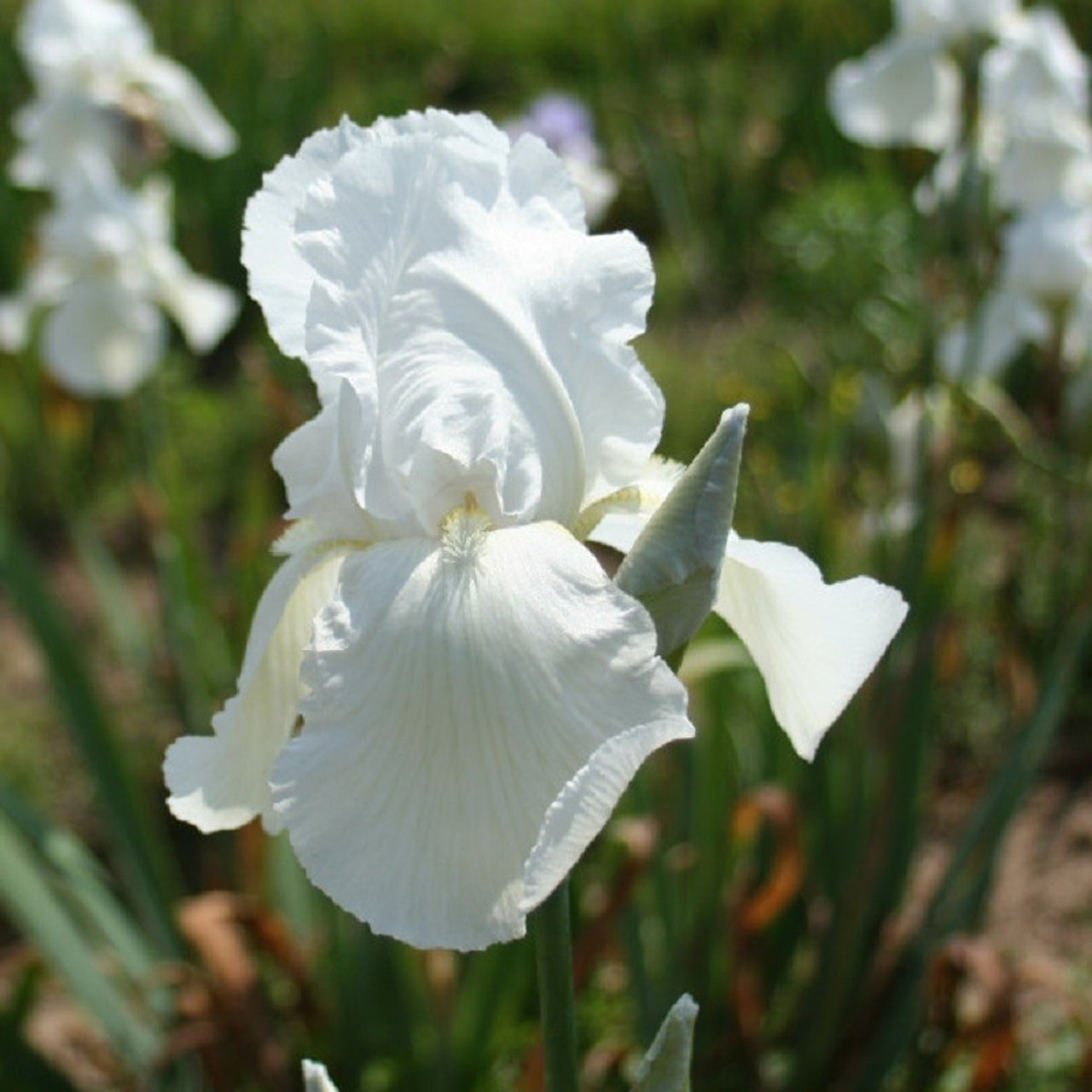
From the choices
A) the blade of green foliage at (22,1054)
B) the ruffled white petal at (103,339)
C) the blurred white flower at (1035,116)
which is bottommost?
the blade of green foliage at (22,1054)

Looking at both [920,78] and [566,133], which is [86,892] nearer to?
[920,78]

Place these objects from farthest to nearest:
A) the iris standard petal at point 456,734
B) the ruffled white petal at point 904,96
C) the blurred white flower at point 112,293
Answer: the blurred white flower at point 112,293, the ruffled white petal at point 904,96, the iris standard petal at point 456,734

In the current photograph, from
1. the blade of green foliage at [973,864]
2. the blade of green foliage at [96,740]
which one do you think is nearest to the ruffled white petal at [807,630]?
the blade of green foliage at [973,864]

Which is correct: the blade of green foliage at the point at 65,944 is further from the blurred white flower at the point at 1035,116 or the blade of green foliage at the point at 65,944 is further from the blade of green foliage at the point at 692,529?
the blurred white flower at the point at 1035,116

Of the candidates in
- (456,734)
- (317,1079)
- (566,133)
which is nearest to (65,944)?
(317,1079)

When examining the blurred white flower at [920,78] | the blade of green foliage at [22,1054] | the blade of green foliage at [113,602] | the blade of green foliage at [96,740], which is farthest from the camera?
the blade of green foliage at [113,602]

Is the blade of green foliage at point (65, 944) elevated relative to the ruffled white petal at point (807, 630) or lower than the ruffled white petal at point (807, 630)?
lower

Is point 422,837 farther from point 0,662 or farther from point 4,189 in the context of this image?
point 4,189
